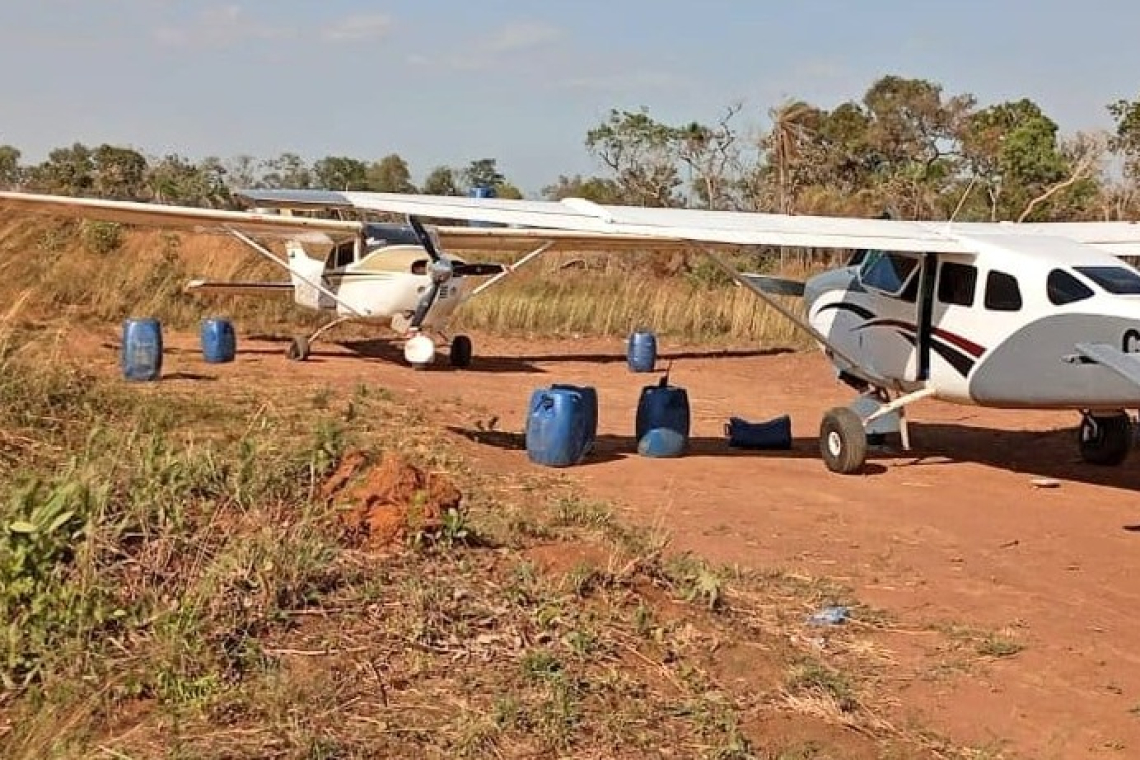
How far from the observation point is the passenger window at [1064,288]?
886cm

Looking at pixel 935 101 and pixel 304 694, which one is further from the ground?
pixel 935 101

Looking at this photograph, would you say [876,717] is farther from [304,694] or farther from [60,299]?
[60,299]

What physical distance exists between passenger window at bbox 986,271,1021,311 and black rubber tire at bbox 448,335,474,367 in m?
9.35

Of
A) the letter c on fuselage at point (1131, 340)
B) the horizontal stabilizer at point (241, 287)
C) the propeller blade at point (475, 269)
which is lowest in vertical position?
the letter c on fuselage at point (1131, 340)

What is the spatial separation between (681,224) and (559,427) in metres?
1.89

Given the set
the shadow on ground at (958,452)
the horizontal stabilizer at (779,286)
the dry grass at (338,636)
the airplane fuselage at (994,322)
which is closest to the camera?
the dry grass at (338,636)

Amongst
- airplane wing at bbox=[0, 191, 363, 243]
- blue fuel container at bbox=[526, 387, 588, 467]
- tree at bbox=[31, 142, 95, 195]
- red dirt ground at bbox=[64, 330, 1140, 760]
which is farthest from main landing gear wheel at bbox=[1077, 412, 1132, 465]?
tree at bbox=[31, 142, 95, 195]

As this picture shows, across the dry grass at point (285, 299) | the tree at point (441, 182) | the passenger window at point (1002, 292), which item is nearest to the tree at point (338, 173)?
the tree at point (441, 182)

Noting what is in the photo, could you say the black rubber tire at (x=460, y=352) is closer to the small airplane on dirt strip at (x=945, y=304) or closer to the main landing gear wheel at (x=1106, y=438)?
the small airplane on dirt strip at (x=945, y=304)

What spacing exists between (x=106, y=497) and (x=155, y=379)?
31.5 ft

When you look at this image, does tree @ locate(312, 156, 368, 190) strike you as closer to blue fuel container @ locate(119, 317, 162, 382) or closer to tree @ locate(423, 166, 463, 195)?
tree @ locate(423, 166, 463, 195)

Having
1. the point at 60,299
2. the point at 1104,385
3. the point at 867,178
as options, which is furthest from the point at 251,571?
the point at 867,178

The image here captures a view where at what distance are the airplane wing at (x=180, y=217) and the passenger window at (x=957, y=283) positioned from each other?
9.31m

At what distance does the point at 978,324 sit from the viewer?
956 cm
